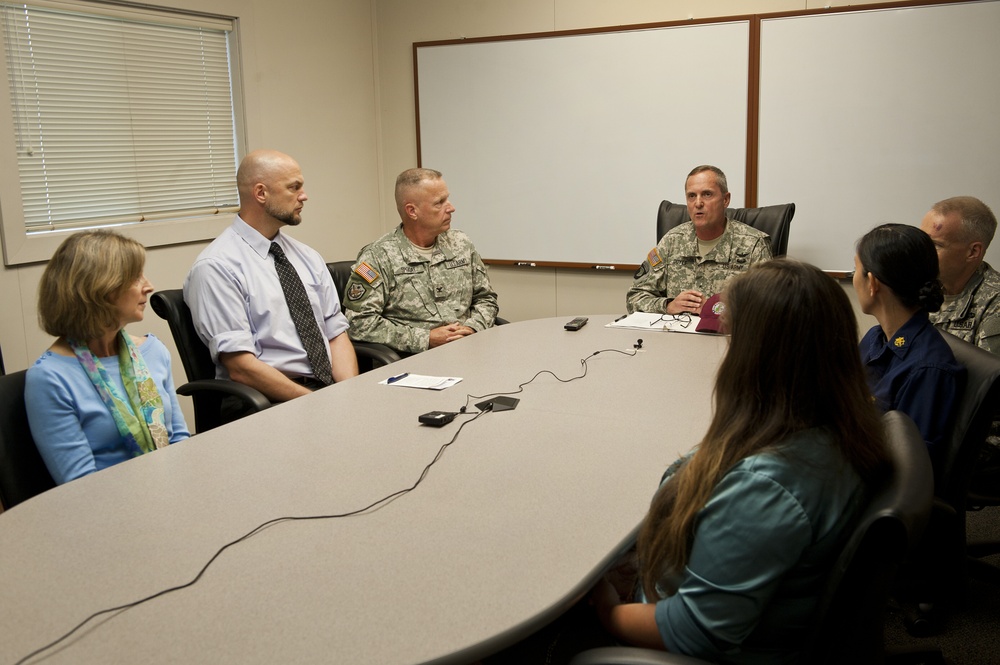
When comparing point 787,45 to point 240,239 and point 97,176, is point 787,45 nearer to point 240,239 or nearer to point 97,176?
point 240,239

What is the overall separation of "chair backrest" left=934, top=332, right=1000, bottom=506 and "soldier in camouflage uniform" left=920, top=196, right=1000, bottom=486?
0.75 m

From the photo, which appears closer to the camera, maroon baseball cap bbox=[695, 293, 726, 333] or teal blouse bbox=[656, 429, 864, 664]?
teal blouse bbox=[656, 429, 864, 664]

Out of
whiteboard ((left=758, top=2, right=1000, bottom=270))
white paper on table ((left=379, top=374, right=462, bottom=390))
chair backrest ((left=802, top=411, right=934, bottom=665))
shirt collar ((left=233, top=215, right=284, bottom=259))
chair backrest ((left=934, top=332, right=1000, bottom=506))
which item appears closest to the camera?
chair backrest ((left=802, top=411, right=934, bottom=665))

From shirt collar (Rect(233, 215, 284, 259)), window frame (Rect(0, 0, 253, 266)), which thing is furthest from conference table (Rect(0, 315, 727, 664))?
window frame (Rect(0, 0, 253, 266))

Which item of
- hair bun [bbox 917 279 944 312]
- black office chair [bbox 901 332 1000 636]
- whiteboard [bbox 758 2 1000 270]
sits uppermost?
whiteboard [bbox 758 2 1000 270]

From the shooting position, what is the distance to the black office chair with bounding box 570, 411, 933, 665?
40.3 inches

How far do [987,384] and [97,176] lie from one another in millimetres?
3601

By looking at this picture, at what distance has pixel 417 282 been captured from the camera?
3.50 metres

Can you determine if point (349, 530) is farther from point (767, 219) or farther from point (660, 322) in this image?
point (767, 219)

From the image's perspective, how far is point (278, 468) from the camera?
5.88ft

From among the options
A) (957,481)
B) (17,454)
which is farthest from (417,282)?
(957,481)

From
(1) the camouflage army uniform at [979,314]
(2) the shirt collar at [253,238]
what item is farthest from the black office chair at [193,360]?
(1) the camouflage army uniform at [979,314]

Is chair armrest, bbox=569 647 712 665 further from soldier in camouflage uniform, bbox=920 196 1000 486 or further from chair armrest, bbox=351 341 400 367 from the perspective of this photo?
chair armrest, bbox=351 341 400 367

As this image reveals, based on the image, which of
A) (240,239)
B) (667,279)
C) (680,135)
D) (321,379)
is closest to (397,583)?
(321,379)
